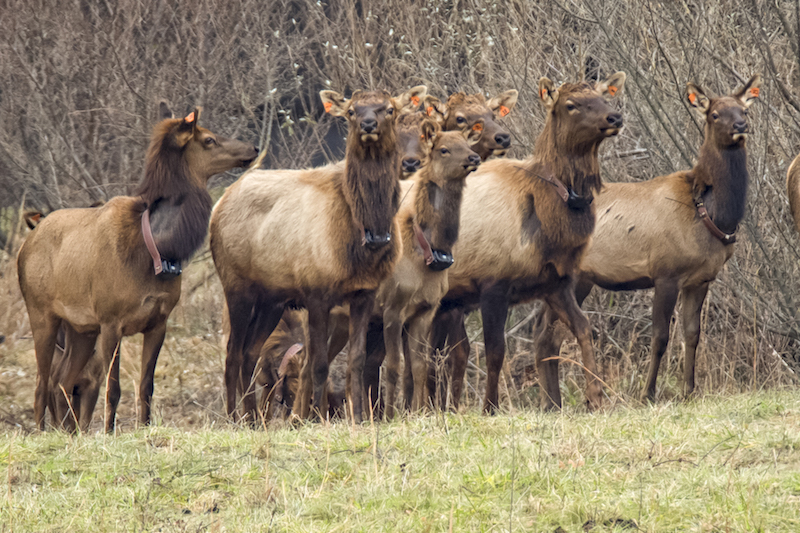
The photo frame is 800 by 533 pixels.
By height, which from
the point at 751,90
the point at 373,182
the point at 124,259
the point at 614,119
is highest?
the point at 751,90

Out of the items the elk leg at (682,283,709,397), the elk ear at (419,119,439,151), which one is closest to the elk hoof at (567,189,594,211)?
the elk ear at (419,119,439,151)

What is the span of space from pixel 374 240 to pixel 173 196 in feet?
5.51

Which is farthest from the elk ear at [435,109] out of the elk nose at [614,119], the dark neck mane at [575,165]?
the elk nose at [614,119]

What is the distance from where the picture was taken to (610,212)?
9.31m

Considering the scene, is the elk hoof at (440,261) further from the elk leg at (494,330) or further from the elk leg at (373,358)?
the elk leg at (373,358)

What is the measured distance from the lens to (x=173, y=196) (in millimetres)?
7961

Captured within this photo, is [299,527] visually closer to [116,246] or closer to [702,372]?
[116,246]

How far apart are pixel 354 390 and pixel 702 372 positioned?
165 inches

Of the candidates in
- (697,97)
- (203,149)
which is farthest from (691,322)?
(203,149)

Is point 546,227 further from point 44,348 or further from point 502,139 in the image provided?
point 44,348

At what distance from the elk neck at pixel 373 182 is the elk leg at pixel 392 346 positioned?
0.81 m

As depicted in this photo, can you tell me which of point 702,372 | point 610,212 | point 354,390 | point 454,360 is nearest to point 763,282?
point 702,372

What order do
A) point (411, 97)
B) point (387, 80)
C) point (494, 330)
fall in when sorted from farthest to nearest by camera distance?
point (387, 80) < point (494, 330) < point (411, 97)

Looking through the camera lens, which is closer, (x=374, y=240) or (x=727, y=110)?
(x=374, y=240)
